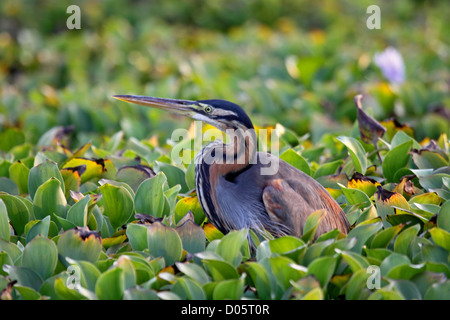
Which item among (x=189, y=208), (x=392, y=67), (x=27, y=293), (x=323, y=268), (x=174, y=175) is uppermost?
(x=392, y=67)

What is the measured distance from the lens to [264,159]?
12.5 ft

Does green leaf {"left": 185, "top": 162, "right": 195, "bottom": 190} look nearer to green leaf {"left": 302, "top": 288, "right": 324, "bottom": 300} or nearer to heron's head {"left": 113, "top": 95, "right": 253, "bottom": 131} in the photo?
heron's head {"left": 113, "top": 95, "right": 253, "bottom": 131}

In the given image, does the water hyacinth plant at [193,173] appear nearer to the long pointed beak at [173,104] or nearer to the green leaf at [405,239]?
the green leaf at [405,239]

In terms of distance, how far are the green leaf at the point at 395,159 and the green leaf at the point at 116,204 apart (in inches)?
68.5

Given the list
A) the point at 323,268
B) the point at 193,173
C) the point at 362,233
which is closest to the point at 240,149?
the point at 193,173

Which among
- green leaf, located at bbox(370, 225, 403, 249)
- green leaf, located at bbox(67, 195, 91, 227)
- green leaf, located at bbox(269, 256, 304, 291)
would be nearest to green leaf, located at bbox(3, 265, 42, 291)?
green leaf, located at bbox(67, 195, 91, 227)

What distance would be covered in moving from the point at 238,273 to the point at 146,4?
1079 centimetres

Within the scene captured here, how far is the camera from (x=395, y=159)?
4320 mm

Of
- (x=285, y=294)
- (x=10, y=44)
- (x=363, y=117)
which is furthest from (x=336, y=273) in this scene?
(x=10, y=44)

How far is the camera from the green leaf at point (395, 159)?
4.25m

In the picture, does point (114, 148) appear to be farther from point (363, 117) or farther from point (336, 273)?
point (336, 273)

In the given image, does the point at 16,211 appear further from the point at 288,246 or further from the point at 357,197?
the point at 357,197

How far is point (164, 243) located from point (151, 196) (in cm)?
56

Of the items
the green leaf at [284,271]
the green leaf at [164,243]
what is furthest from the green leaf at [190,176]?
the green leaf at [284,271]
